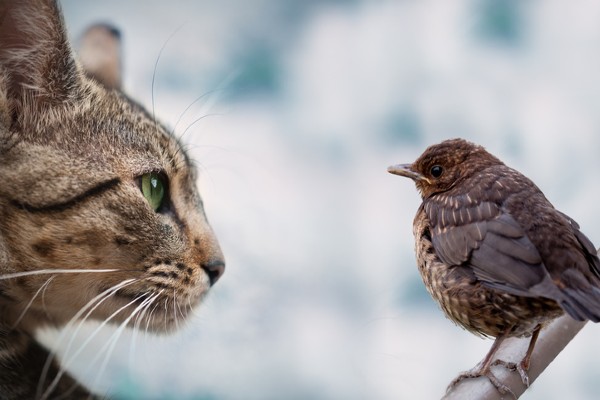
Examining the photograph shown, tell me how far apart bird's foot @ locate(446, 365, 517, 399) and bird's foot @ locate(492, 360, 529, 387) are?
0.11ft

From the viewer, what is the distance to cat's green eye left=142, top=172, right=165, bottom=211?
1.19m

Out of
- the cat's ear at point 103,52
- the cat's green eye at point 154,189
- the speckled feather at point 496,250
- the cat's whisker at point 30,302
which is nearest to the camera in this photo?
the speckled feather at point 496,250

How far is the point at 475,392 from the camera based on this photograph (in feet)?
3.16

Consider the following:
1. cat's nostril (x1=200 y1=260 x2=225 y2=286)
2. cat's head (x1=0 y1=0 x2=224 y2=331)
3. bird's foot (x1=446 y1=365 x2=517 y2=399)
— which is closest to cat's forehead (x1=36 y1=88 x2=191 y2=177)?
cat's head (x1=0 y1=0 x2=224 y2=331)

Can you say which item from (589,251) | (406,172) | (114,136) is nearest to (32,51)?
(114,136)

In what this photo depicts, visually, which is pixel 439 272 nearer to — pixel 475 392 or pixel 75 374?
pixel 475 392

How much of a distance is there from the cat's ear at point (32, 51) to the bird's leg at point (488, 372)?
72cm

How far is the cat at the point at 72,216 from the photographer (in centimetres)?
107

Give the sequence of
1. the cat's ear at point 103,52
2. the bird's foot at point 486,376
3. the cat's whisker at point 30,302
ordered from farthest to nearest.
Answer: the cat's ear at point 103,52
the cat's whisker at point 30,302
the bird's foot at point 486,376

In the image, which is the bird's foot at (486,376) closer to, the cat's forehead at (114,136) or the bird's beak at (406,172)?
the bird's beak at (406,172)

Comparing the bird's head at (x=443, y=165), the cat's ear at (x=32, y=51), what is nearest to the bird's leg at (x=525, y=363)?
the bird's head at (x=443, y=165)

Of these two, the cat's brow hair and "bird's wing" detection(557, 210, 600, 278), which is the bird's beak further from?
the cat's brow hair

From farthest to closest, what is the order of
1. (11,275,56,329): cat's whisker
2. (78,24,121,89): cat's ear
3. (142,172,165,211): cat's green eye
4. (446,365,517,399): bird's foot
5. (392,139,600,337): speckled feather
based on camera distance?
(78,24,121,89): cat's ear → (142,172,165,211): cat's green eye → (11,275,56,329): cat's whisker → (446,365,517,399): bird's foot → (392,139,600,337): speckled feather

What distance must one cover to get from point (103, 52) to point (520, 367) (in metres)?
0.92
